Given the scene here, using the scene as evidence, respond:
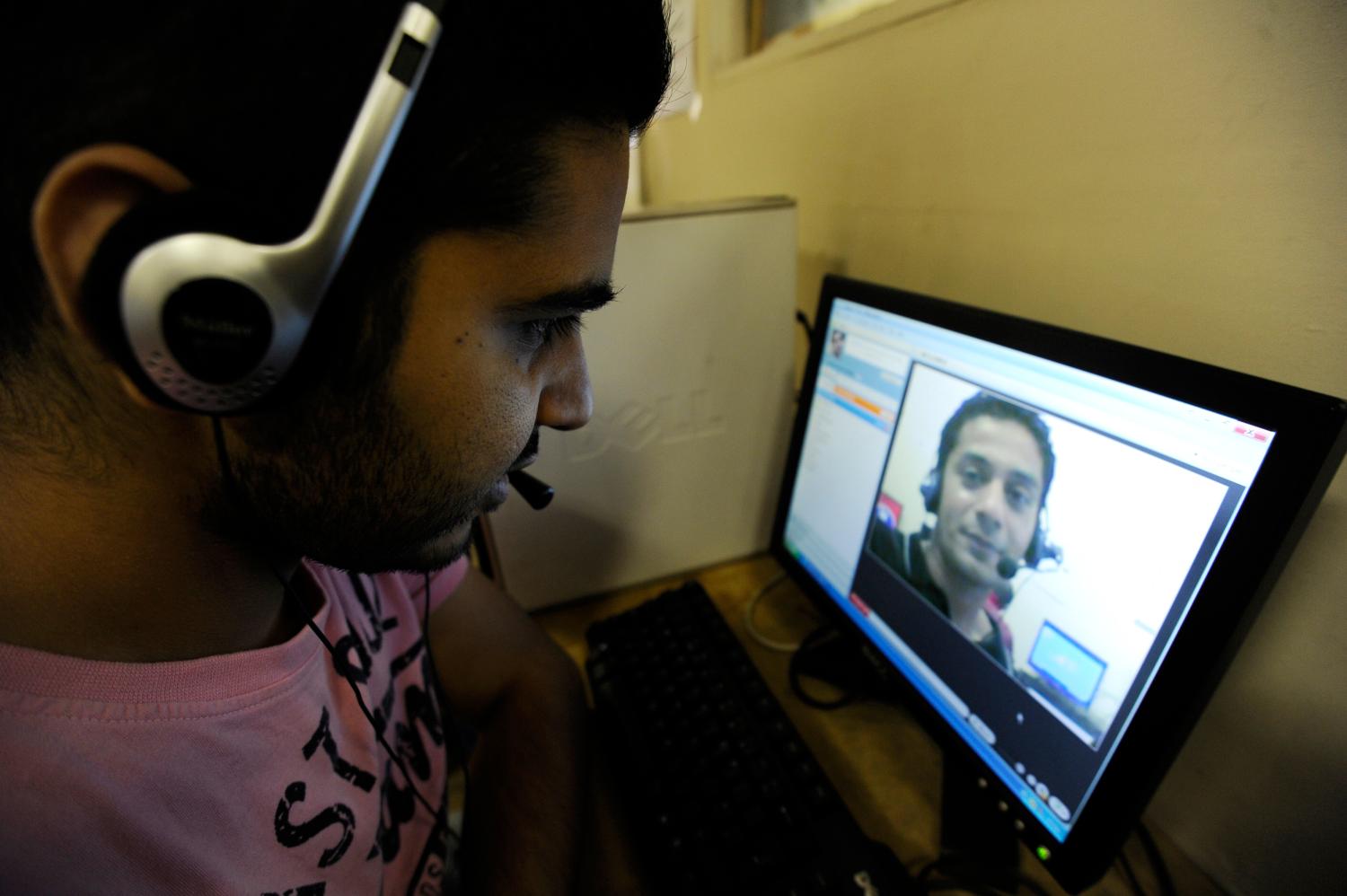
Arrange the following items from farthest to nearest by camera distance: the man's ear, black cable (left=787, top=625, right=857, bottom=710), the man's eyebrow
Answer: black cable (left=787, top=625, right=857, bottom=710)
the man's eyebrow
the man's ear

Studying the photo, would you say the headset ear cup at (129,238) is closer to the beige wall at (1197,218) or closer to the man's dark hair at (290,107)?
the man's dark hair at (290,107)

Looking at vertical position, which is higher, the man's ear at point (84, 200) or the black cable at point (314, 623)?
the man's ear at point (84, 200)

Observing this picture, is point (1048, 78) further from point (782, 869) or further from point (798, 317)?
point (782, 869)

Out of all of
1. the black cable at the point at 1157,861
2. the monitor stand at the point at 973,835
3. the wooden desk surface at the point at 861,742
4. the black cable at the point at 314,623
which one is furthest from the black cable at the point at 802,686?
the black cable at the point at 314,623

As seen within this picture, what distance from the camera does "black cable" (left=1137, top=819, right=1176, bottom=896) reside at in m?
0.48

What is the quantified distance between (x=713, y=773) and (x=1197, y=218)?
23.4 inches

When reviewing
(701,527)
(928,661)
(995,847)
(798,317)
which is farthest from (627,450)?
(995,847)

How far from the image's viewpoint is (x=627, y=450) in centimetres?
76

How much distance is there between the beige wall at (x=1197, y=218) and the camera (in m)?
0.37

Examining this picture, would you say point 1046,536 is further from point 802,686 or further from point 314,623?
point 314,623

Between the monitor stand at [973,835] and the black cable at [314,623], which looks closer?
the black cable at [314,623]

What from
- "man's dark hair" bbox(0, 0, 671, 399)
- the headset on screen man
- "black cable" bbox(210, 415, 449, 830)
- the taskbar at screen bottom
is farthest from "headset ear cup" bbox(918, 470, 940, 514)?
"black cable" bbox(210, 415, 449, 830)

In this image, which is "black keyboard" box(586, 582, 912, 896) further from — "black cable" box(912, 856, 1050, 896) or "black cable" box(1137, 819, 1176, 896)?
"black cable" box(1137, 819, 1176, 896)

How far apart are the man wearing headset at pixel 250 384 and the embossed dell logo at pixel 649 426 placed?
23 cm
